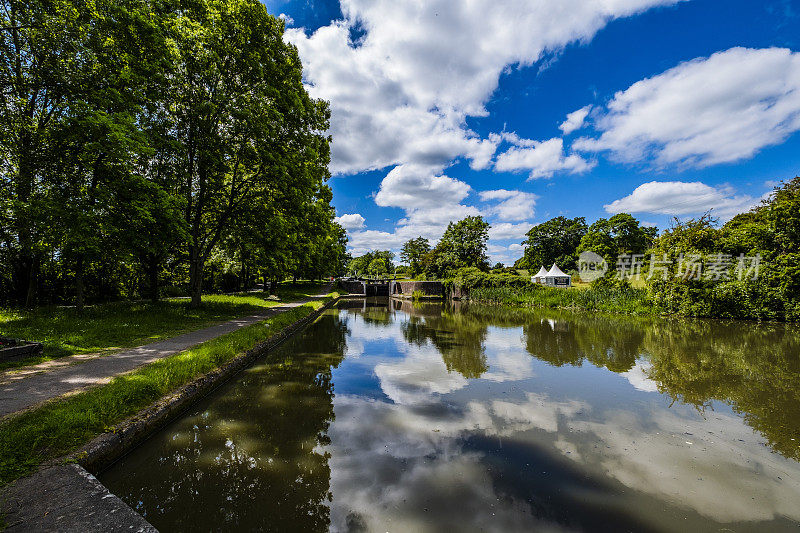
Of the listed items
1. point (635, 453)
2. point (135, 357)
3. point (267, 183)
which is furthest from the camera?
point (267, 183)

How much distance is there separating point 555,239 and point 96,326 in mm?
64799

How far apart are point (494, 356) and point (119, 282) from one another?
1980 cm

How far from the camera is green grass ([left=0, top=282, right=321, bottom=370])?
741 centimetres

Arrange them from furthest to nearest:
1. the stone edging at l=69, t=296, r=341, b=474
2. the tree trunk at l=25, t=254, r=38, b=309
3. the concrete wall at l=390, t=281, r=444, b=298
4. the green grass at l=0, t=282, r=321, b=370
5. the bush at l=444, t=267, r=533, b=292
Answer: the concrete wall at l=390, t=281, r=444, b=298 < the bush at l=444, t=267, r=533, b=292 < the tree trunk at l=25, t=254, r=38, b=309 < the green grass at l=0, t=282, r=321, b=370 < the stone edging at l=69, t=296, r=341, b=474

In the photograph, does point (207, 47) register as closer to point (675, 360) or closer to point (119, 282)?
point (119, 282)

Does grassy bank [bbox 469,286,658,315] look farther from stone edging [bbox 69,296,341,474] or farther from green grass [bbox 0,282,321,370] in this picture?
stone edging [bbox 69,296,341,474]

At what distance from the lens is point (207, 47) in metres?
12.4

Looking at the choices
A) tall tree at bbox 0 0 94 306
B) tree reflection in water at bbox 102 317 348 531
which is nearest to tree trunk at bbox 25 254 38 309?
tall tree at bbox 0 0 94 306

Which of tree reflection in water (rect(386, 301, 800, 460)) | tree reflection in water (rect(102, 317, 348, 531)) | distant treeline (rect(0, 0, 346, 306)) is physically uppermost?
distant treeline (rect(0, 0, 346, 306))

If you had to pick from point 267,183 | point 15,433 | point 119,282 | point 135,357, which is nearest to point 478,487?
point 15,433

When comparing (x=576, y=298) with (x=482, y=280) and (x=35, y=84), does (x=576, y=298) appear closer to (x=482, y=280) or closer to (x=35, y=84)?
(x=482, y=280)

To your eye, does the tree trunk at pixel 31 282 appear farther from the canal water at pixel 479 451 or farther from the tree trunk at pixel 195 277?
the canal water at pixel 479 451

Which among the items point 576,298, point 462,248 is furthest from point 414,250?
point 576,298

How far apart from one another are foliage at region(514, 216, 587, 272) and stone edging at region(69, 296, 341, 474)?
61.7 meters
